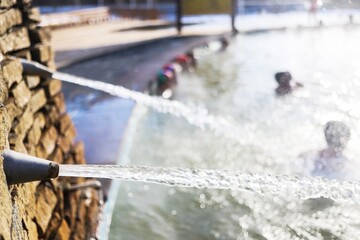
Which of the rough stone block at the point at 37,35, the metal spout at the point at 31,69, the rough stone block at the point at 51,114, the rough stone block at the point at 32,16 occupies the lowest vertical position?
the rough stone block at the point at 51,114

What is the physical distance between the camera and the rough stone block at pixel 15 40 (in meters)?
3.29

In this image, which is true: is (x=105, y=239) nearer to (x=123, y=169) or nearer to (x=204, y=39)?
(x=123, y=169)

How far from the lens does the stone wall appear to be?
2.79m

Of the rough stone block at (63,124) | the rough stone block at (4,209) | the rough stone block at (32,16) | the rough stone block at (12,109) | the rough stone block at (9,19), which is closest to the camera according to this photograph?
the rough stone block at (4,209)

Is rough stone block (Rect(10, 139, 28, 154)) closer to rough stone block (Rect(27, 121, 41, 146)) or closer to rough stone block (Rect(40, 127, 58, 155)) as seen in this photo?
rough stone block (Rect(27, 121, 41, 146))

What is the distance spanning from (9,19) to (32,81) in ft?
1.81

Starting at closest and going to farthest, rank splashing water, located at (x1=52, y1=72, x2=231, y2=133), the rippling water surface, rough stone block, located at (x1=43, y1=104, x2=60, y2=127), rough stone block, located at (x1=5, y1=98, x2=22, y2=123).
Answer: rough stone block, located at (x1=5, y1=98, x2=22, y2=123), rough stone block, located at (x1=43, y1=104, x2=60, y2=127), the rippling water surface, splashing water, located at (x1=52, y1=72, x2=231, y2=133)

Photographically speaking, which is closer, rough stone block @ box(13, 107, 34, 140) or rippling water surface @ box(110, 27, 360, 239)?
rough stone block @ box(13, 107, 34, 140)

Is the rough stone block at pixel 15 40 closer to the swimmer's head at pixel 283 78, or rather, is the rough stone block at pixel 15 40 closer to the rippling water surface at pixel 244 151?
the rippling water surface at pixel 244 151

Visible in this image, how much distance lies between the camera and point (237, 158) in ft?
20.6

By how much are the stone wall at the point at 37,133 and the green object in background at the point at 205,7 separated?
1622 centimetres

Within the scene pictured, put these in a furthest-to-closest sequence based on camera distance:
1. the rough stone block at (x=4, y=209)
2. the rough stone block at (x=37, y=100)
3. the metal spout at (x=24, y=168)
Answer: the rough stone block at (x=37, y=100) < the metal spout at (x=24, y=168) < the rough stone block at (x=4, y=209)

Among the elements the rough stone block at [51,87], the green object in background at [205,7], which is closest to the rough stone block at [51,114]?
the rough stone block at [51,87]

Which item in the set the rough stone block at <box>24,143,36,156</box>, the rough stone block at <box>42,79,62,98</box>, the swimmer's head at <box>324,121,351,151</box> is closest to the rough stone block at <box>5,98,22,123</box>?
the rough stone block at <box>24,143,36,156</box>
